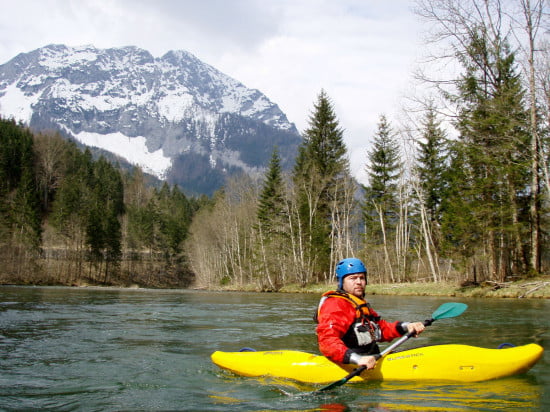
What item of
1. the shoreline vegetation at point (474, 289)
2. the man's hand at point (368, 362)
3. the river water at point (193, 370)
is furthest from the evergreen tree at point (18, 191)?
the man's hand at point (368, 362)

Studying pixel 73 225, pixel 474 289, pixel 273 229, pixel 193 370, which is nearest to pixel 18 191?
pixel 73 225

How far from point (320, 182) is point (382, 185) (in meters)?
4.51

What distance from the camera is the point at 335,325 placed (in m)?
5.04

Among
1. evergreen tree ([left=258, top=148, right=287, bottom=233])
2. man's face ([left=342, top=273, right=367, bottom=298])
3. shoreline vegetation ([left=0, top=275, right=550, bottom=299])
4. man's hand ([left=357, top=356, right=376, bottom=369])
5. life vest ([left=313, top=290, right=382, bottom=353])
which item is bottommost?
shoreline vegetation ([left=0, top=275, right=550, bottom=299])

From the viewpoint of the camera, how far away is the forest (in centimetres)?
1905

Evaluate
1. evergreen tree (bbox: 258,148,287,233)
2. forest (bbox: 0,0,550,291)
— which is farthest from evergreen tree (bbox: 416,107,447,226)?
evergreen tree (bbox: 258,148,287,233)

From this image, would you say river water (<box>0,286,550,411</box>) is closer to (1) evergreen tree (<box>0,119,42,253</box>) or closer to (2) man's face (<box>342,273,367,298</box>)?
(2) man's face (<box>342,273,367,298</box>)

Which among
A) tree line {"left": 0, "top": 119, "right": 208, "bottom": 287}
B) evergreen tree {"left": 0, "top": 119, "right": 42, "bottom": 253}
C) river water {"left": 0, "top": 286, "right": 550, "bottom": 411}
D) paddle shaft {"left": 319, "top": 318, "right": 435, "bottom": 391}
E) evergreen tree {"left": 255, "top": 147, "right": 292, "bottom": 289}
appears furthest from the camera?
tree line {"left": 0, "top": 119, "right": 208, "bottom": 287}

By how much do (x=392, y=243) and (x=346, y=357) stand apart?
93.8 feet

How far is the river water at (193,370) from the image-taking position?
454cm

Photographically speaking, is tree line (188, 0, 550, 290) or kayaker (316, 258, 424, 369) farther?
tree line (188, 0, 550, 290)

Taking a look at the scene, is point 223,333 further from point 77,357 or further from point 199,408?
point 199,408

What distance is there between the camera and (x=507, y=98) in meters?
17.6

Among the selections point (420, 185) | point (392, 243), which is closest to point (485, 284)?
point (420, 185)
